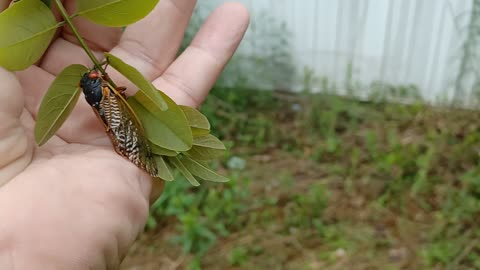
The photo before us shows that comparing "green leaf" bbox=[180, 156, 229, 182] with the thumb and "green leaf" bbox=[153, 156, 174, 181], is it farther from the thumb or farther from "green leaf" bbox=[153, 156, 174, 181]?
the thumb

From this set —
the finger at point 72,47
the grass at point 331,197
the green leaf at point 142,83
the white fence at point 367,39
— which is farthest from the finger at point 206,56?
the white fence at point 367,39

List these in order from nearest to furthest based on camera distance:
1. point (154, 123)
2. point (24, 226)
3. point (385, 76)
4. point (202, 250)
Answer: point (24, 226) < point (154, 123) < point (202, 250) < point (385, 76)

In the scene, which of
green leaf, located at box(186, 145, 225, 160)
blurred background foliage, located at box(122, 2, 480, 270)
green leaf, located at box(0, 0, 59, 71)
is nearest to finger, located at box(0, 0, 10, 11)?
green leaf, located at box(0, 0, 59, 71)

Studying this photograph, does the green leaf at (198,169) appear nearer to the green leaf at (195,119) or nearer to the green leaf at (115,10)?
the green leaf at (195,119)

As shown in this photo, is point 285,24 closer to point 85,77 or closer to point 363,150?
point 363,150

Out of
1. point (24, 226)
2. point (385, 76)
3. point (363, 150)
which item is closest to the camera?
point (24, 226)

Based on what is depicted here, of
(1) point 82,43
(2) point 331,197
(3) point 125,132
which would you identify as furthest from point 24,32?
(2) point 331,197

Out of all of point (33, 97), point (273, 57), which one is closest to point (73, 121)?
point (33, 97)
